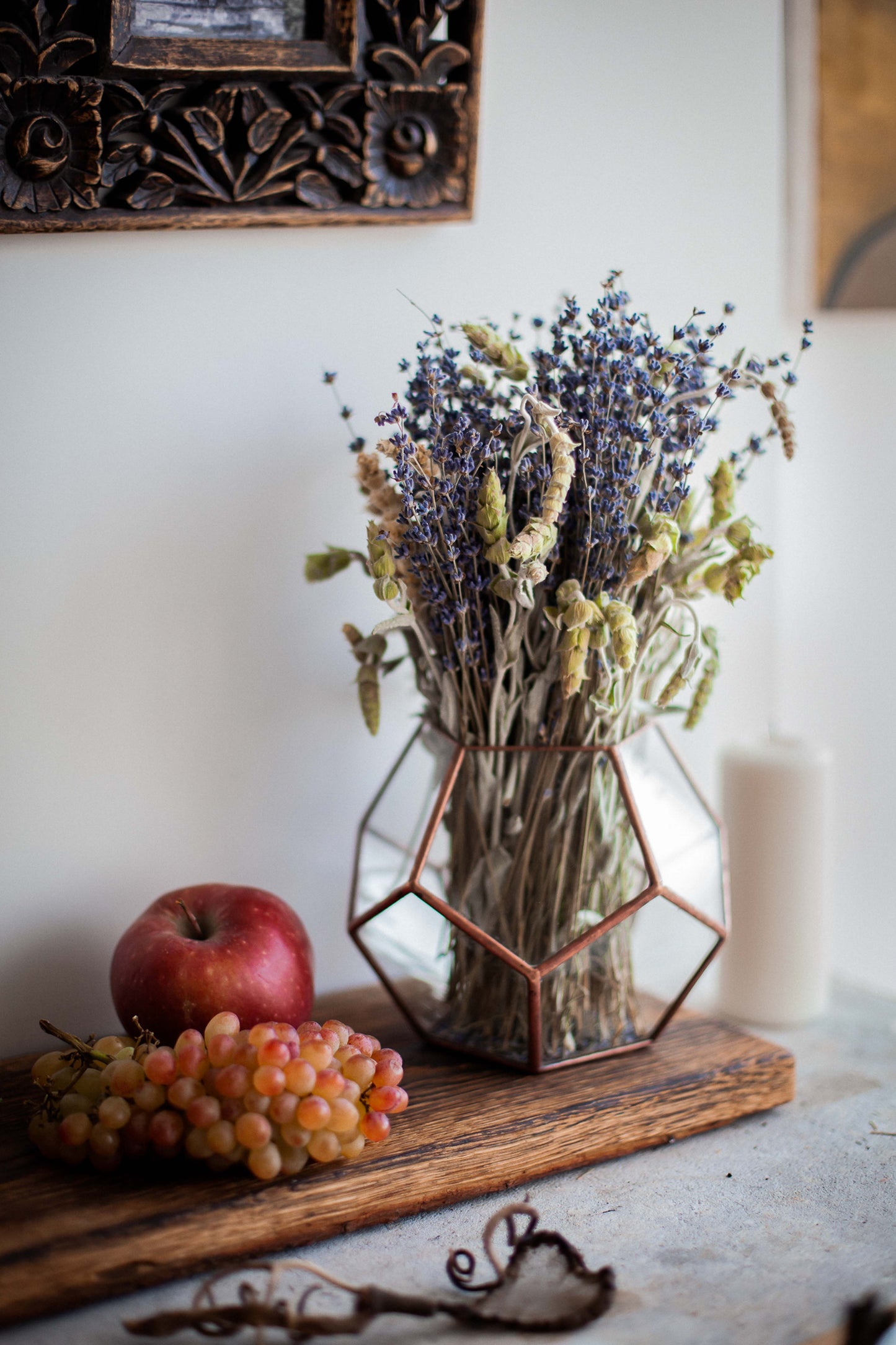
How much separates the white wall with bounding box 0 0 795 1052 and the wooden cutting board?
17 cm

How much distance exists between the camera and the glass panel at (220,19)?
0.78 meters

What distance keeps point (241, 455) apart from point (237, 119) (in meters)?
0.24

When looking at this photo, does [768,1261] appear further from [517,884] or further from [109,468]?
[109,468]

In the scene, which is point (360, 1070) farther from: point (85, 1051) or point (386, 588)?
point (386, 588)

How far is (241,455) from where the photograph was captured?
901 millimetres

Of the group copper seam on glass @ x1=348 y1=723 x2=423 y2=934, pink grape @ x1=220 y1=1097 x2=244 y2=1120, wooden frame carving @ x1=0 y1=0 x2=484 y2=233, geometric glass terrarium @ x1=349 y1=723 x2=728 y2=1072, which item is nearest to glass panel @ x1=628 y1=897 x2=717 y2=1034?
geometric glass terrarium @ x1=349 y1=723 x2=728 y2=1072

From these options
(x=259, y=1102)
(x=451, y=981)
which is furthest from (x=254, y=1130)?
(x=451, y=981)

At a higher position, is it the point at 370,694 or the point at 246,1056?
the point at 370,694

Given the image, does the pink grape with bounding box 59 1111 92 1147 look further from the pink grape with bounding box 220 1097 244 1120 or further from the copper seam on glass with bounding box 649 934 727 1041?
the copper seam on glass with bounding box 649 934 727 1041

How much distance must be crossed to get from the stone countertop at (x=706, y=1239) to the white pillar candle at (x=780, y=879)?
16cm

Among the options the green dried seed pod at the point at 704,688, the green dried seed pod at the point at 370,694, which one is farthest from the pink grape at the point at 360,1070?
the green dried seed pod at the point at 704,688

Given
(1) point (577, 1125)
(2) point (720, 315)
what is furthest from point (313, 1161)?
(2) point (720, 315)

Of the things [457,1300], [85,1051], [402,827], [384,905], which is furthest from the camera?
[402,827]

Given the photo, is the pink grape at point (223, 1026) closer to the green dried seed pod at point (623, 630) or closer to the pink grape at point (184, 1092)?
the pink grape at point (184, 1092)
